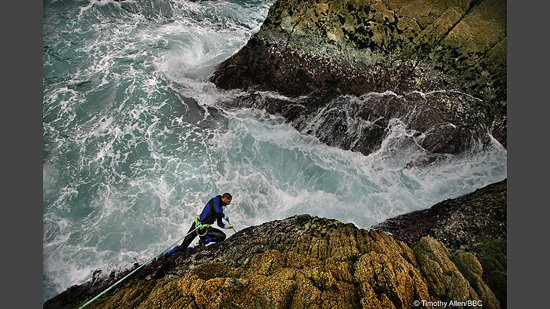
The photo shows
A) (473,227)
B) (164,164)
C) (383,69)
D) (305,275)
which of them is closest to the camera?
(305,275)

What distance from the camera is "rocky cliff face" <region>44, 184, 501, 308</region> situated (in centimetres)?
479

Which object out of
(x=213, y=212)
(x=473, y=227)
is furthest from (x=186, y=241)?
(x=473, y=227)

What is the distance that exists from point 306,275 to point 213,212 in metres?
2.07

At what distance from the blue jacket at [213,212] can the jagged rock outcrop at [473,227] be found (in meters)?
2.75

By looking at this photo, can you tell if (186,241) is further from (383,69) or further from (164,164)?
(383,69)

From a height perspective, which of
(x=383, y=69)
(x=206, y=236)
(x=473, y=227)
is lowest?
(x=206, y=236)

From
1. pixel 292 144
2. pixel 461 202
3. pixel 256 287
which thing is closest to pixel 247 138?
pixel 292 144

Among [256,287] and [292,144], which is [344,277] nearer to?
[256,287]

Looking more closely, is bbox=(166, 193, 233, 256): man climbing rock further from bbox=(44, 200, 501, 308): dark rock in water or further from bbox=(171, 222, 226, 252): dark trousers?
bbox=(44, 200, 501, 308): dark rock in water

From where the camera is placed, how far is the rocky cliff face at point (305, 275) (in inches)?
189

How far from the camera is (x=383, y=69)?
7.79 metres

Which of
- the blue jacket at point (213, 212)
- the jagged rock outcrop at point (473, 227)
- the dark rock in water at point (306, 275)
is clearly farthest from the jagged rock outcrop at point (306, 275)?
the blue jacket at point (213, 212)

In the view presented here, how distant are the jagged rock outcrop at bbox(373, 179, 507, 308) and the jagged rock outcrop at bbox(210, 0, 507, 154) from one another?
1210mm

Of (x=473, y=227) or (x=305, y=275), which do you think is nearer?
(x=305, y=275)
